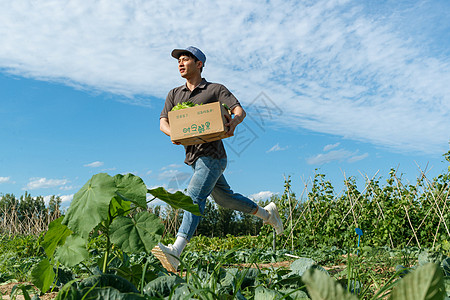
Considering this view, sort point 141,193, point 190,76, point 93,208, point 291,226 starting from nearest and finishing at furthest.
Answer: point 93,208, point 141,193, point 190,76, point 291,226

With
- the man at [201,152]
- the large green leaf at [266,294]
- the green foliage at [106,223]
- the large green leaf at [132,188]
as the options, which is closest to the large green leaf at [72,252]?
the green foliage at [106,223]

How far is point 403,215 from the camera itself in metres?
5.98

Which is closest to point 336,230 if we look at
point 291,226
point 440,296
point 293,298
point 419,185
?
point 291,226

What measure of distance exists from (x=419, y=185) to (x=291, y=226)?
227 centimetres

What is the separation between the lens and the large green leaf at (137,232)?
3.79 ft

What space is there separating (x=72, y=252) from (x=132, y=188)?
0.29 metres

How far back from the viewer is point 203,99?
3.58 meters

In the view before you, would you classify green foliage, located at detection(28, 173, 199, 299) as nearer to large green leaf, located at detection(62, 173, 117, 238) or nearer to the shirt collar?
large green leaf, located at detection(62, 173, 117, 238)

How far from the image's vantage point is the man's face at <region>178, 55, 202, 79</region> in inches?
143

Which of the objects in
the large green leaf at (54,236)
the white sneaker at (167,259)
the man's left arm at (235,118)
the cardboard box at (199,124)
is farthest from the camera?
the man's left arm at (235,118)

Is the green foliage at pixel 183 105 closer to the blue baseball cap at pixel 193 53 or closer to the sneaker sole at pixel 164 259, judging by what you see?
the blue baseball cap at pixel 193 53

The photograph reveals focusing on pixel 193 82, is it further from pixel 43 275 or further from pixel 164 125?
pixel 43 275

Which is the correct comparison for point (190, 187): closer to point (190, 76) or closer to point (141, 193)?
point (190, 76)

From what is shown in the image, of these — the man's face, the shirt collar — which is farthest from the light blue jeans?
the man's face
